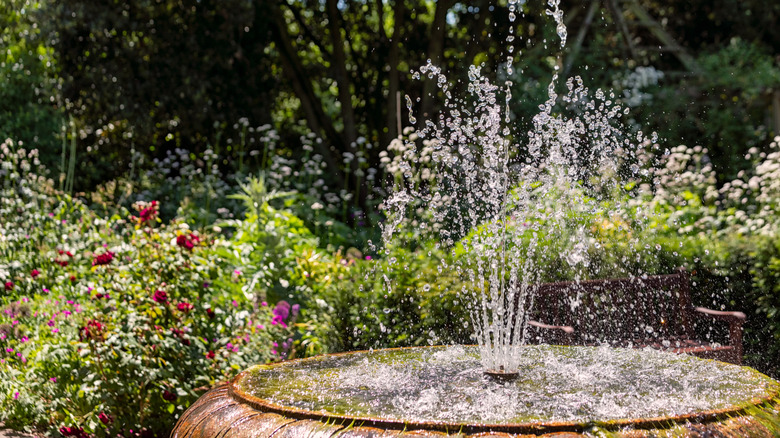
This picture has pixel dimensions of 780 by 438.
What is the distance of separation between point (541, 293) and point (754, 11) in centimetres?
838

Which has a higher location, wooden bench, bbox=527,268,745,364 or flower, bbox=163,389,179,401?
wooden bench, bbox=527,268,745,364

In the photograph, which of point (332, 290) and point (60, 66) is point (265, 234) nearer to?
point (332, 290)

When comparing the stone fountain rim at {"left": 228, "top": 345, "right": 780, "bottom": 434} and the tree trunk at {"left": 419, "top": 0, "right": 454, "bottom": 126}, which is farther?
the tree trunk at {"left": 419, "top": 0, "right": 454, "bottom": 126}

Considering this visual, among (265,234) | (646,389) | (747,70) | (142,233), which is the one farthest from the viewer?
(747,70)

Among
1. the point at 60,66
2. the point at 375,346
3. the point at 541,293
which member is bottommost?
the point at 375,346

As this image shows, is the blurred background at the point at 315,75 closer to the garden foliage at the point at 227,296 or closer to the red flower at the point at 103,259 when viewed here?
the garden foliage at the point at 227,296

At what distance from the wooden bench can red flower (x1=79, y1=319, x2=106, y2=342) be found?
7.46ft

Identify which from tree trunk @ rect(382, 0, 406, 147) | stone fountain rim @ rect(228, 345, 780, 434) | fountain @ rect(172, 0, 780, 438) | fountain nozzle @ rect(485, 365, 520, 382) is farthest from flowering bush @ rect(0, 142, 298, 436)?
tree trunk @ rect(382, 0, 406, 147)

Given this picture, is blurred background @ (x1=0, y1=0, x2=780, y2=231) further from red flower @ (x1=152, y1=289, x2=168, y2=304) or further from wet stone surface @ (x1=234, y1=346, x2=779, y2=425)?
wet stone surface @ (x1=234, y1=346, x2=779, y2=425)

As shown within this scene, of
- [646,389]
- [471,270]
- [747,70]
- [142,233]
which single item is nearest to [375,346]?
[471,270]

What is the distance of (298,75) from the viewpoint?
33.2 feet

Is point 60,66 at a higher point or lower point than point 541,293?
higher

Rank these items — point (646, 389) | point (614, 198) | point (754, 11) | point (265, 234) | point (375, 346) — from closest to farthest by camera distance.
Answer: point (646, 389), point (375, 346), point (265, 234), point (614, 198), point (754, 11)

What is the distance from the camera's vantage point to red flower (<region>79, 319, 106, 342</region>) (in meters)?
3.47
